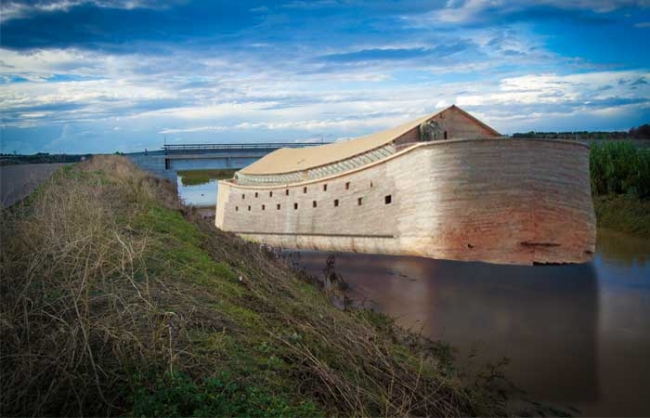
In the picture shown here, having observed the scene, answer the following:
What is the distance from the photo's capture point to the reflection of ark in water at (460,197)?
12648 millimetres

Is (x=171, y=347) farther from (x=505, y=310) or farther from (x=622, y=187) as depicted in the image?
Result: (x=622, y=187)

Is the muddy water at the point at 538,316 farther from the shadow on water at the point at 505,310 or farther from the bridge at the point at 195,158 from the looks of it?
the bridge at the point at 195,158

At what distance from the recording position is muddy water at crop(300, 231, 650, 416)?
25.6ft

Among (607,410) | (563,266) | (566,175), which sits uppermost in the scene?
(566,175)

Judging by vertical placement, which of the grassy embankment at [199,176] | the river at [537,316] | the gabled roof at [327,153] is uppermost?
the gabled roof at [327,153]

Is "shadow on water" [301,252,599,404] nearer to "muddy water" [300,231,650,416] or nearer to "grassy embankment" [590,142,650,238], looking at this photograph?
"muddy water" [300,231,650,416]

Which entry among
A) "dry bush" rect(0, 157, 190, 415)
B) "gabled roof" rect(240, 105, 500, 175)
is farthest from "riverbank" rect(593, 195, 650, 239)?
"dry bush" rect(0, 157, 190, 415)

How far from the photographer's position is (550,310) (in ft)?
Answer: 36.8

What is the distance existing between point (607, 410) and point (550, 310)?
4.32 m

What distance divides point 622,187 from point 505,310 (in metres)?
18.3

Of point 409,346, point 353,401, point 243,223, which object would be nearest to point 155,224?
point 409,346

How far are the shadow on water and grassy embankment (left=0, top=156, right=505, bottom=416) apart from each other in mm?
1311

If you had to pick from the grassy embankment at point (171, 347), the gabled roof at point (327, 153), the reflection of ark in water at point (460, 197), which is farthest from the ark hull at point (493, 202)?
the grassy embankment at point (171, 347)

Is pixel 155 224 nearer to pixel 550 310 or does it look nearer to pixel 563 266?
pixel 550 310
